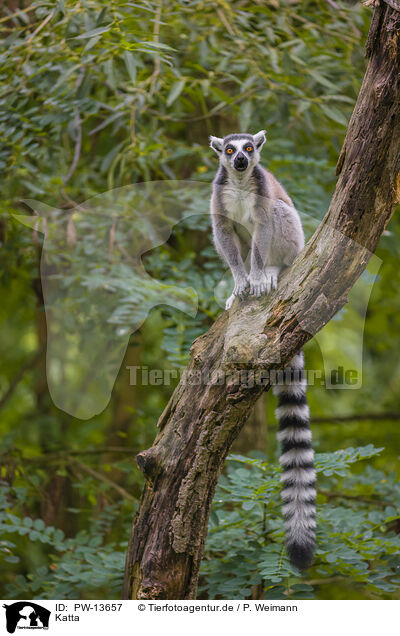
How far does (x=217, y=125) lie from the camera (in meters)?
3.88

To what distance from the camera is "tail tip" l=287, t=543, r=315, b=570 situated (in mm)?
2201

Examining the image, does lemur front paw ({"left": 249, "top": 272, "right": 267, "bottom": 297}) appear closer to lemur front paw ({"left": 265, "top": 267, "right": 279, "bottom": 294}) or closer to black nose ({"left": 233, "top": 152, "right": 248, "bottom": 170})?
lemur front paw ({"left": 265, "top": 267, "right": 279, "bottom": 294})

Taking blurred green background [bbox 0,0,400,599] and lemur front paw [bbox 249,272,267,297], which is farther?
blurred green background [bbox 0,0,400,599]

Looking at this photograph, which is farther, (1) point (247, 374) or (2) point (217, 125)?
(2) point (217, 125)

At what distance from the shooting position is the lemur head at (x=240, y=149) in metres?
2.27

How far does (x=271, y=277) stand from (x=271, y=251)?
0.28m

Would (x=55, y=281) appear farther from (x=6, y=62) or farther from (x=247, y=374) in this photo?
(x=247, y=374)

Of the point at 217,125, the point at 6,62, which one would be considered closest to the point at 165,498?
the point at 6,62

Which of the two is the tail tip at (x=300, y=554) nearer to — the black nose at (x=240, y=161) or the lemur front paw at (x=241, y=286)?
the lemur front paw at (x=241, y=286)

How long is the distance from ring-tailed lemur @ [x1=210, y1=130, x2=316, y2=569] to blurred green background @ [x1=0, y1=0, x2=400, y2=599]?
14 centimetres

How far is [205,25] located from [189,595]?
3.15 meters
